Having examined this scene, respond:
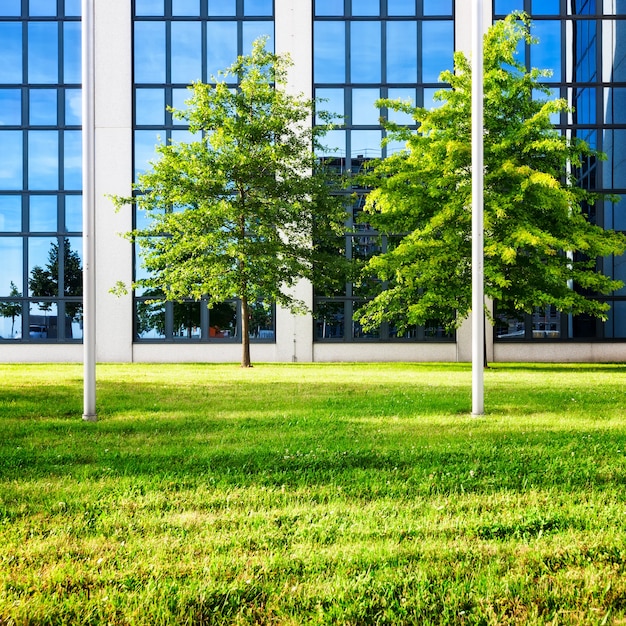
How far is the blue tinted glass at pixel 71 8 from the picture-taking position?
97.3ft

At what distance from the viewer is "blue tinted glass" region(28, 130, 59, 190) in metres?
29.3

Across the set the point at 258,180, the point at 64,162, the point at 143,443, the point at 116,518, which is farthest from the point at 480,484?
the point at 64,162

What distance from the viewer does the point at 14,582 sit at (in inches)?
145

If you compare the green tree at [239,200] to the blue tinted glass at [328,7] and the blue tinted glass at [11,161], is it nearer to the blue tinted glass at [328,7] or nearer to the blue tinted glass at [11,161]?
the blue tinted glass at [328,7]

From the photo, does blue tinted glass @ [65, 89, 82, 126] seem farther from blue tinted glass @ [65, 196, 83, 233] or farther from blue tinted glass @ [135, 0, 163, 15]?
blue tinted glass @ [135, 0, 163, 15]

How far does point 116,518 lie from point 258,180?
18.7 meters

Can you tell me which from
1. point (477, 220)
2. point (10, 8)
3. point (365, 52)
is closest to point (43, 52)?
point (10, 8)

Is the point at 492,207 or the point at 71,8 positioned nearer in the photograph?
the point at 492,207

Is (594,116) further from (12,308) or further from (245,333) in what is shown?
(12,308)

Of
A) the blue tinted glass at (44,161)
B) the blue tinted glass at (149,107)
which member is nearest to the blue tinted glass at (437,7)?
the blue tinted glass at (149,107)

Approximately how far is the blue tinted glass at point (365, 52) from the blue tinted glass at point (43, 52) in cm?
1289

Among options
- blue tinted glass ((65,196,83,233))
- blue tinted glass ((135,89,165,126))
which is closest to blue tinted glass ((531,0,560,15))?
blue tinted glass ((135,89,165,126))

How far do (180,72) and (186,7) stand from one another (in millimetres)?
2915

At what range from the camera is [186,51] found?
2927 cm
